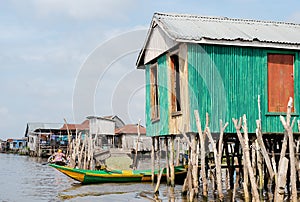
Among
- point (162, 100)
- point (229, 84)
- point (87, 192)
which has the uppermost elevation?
point (229, 84)

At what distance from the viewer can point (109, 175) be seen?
21453 mm

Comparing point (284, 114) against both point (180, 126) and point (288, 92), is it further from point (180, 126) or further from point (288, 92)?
point (180, 126)

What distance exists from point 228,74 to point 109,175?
8.22 metres

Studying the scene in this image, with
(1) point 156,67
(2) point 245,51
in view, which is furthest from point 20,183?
(2) point 245,51

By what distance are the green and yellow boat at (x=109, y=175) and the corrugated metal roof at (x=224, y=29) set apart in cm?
679

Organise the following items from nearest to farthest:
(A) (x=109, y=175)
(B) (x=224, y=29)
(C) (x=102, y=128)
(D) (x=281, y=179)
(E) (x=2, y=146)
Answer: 1. (D) (x=281, y=179)
2. (B) (x=224, y=29)
3. (A) (x=109, y=175)
4. (C) (x=102, y=128)
5. (E) (x=2, y=146)

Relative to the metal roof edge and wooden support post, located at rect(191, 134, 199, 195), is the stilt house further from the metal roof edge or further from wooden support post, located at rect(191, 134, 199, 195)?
wooden support post, located at rect(191, 134, 199, 195)

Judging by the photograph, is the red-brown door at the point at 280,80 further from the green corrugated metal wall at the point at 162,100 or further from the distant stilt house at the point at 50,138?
the distant stilt house at the point at 50,138

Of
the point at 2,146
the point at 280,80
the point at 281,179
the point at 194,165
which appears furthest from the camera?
the point at 2,146

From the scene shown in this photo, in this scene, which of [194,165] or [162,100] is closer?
[194,165]

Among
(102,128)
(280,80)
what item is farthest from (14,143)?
(280,80)

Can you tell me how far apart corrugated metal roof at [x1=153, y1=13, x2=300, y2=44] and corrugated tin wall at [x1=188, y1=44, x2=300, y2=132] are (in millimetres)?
395

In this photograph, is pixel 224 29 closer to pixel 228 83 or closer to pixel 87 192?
pixel 228 83

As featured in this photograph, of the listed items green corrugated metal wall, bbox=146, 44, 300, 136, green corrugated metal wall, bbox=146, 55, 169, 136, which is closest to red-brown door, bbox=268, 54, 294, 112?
green corrugated metal wall, bbox=146, 44, 300, 136
